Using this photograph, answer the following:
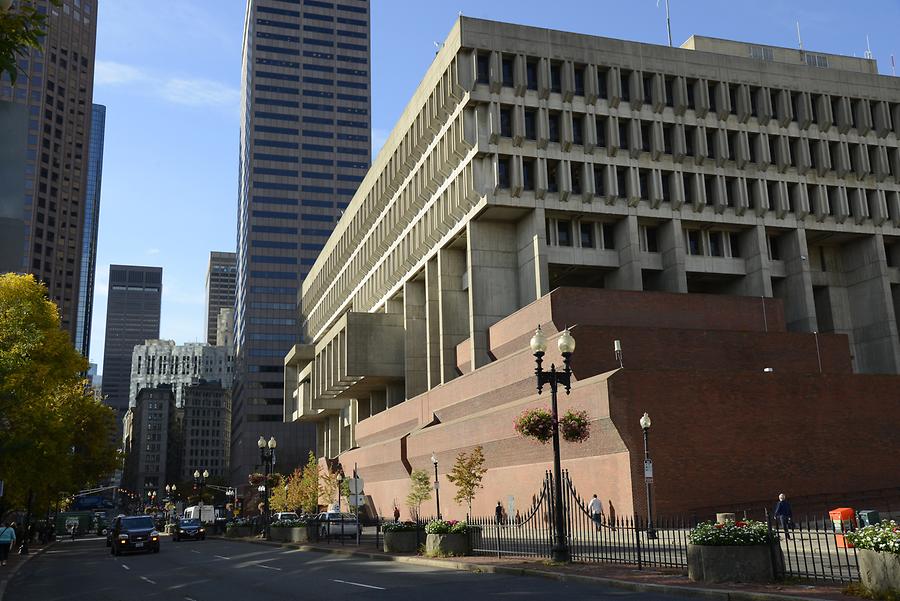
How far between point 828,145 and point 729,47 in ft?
36.3

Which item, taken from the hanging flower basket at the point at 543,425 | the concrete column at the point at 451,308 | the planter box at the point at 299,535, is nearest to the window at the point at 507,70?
the concrete column at the point at 451,308

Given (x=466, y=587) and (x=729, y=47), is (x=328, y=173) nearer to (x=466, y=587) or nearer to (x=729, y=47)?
(x=729, y=47)

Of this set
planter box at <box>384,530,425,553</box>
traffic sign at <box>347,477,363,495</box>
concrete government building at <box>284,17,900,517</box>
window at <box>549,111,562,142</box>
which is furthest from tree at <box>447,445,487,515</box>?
window at <box>549,111,562,142</box>

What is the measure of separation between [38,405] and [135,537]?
793cm

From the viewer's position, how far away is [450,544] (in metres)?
26.5

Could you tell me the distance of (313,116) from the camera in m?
172

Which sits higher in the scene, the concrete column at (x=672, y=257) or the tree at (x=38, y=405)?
the concrete column at (x=672, y=257)

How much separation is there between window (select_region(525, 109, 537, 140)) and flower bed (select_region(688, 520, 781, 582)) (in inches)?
1707

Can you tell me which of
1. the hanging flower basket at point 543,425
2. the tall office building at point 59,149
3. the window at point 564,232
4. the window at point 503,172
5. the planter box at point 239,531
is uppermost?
the tall office building at point 59,149

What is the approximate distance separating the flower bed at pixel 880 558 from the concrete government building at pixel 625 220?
28.6m

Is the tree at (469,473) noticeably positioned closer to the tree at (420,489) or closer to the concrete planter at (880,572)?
the tree at (420,489)

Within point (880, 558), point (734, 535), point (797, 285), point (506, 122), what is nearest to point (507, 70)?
point (506, 122)

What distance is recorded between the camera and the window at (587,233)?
189ft

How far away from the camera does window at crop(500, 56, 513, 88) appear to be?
57.1 meters
